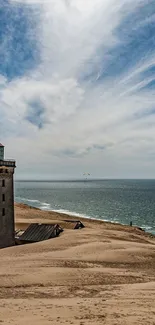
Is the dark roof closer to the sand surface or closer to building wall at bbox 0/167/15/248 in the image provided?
the sand surface

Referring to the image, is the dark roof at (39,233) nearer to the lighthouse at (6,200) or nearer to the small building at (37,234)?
the small building at (37,234)

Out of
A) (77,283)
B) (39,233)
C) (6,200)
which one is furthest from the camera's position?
(39,233)

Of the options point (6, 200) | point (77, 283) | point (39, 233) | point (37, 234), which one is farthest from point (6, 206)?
point (77, 283)

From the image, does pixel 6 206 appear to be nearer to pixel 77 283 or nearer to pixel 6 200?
pixel 6 200

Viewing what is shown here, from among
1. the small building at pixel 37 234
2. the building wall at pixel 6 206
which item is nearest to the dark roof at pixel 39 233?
the small building at pixel 37 234

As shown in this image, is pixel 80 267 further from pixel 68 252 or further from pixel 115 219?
pixel 115 219

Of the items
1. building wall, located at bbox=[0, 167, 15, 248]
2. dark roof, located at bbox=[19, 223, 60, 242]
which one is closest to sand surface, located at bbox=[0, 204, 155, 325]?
dark roof, located at bbox=[19, 223, 60, 242]
